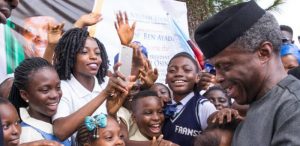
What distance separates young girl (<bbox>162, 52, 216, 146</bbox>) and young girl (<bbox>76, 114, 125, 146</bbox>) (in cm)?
50

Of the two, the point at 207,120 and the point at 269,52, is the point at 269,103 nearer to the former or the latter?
the point at 269,52

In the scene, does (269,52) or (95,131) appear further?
(95,131)

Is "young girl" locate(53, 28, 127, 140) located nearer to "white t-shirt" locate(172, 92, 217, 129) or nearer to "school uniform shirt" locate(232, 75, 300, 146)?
"white t-shirt" locate(172, 92, 217, 129)

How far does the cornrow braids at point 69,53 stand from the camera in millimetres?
3303

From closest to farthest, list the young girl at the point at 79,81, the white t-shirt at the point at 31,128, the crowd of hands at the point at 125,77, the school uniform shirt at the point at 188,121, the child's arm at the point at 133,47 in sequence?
the crowd of hands at the point at 125,77 < the white t-shirt at the point at 31,128 < the young girl at the point at 79,81 < the school uniform shirt at the point at 188,121 < the child's arm at the point at 133,47

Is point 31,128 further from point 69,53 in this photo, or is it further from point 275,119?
point 275,119

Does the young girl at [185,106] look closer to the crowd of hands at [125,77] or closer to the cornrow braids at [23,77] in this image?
the crowd of hands at [125,77]

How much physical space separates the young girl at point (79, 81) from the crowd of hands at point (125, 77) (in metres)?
0.01

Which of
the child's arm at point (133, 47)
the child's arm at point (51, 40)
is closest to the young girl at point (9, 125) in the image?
the child's arm at point (51, 40)

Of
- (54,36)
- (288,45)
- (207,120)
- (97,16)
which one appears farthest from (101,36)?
(207,120)

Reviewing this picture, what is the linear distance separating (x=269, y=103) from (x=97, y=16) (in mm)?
2902

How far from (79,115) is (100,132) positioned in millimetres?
188

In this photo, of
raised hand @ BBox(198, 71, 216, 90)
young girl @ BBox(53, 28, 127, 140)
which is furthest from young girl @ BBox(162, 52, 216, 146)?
young girl @ BBox(53, 28, 127, 140)

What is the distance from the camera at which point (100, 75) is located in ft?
11.7
